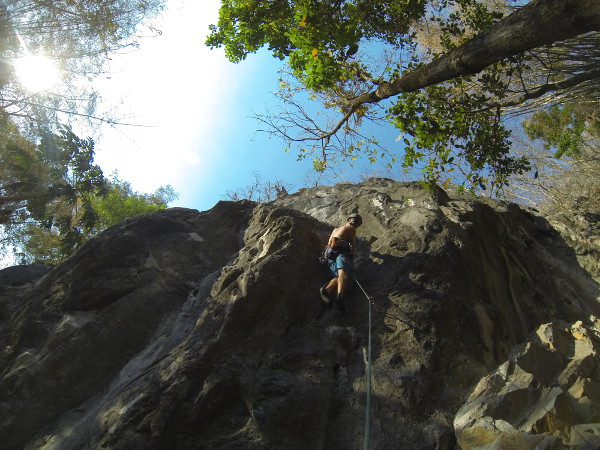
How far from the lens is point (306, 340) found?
219 inches

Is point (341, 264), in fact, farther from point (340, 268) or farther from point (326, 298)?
point (326, 298)

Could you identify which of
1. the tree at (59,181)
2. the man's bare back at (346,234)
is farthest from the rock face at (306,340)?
the tree at (59,181)

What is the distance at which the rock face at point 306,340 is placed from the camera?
14.7 ft

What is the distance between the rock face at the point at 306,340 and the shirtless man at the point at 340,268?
0.24 metres

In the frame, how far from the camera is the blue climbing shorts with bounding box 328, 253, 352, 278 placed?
616cm

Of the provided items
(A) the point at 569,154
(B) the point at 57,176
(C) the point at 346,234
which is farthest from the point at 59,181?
(A) the point at 569,154

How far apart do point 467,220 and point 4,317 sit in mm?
8802

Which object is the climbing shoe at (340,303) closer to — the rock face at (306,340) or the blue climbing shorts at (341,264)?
the rock face at (306,340)

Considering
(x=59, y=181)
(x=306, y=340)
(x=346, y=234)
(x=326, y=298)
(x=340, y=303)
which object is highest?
(x=59, y=181)

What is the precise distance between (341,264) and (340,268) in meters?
0.07

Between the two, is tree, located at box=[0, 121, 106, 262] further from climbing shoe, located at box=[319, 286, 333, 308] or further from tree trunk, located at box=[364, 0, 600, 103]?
tree trunk, located at box=[364, 0, 600, 103]

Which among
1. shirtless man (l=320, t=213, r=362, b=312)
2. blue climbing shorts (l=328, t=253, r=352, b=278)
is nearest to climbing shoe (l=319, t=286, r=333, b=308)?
shirtless man (l=320, t=213, r=362, b=312)

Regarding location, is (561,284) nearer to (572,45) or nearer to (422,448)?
(422,448)

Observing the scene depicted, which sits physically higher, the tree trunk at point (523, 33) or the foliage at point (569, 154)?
the foliage at point (569, 154)
